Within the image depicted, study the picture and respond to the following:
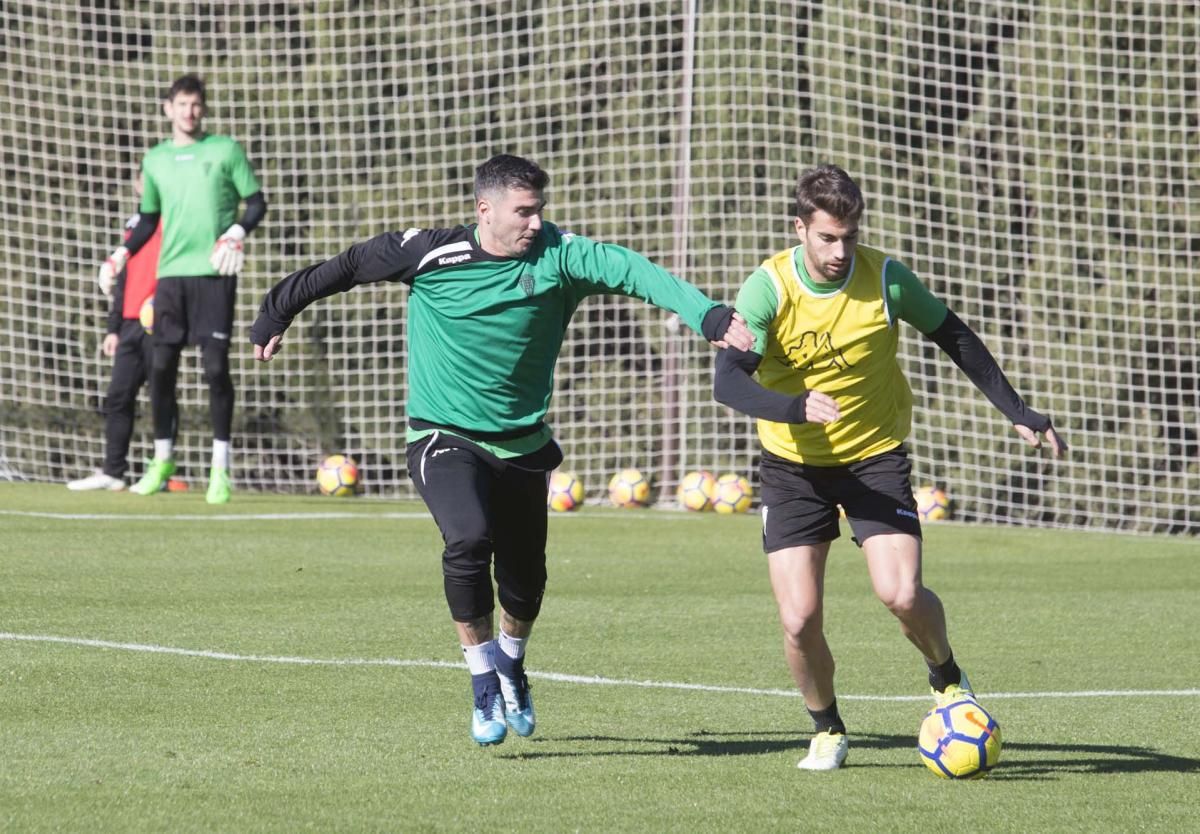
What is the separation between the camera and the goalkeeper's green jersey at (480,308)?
21.2 feet

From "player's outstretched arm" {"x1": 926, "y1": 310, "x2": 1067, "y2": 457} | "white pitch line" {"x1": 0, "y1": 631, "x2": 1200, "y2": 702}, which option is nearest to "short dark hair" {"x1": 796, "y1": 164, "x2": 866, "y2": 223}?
"player's outstretched arm" {"x1": 926, "y1": 310, "x2": 1067, "y2": 457}

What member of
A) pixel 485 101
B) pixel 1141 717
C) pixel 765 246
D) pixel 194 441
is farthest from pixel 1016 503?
pixel 1141 717

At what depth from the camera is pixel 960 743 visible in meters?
5.85

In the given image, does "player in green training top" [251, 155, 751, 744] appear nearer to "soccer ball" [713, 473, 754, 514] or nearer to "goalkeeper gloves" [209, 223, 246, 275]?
"goalkeeper gloves" [209, 223, 246, 275]

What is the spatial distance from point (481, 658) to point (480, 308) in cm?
120

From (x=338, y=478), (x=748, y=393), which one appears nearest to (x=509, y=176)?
(x=748, y=393)

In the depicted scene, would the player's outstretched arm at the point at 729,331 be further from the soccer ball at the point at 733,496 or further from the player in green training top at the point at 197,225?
the soccer ball at the point at 733,496

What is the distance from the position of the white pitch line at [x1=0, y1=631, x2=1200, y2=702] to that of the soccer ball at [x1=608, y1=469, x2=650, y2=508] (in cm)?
760

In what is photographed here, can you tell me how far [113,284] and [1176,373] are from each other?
866 cm

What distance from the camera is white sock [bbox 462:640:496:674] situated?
6273mm

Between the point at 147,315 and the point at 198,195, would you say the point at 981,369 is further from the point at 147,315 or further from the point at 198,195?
the point at 147,315

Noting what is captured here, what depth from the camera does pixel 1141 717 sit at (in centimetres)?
717

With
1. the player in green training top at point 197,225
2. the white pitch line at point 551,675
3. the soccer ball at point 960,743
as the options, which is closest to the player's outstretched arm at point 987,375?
the soccer ball at point 960,743

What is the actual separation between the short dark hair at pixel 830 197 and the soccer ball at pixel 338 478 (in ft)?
33.7
